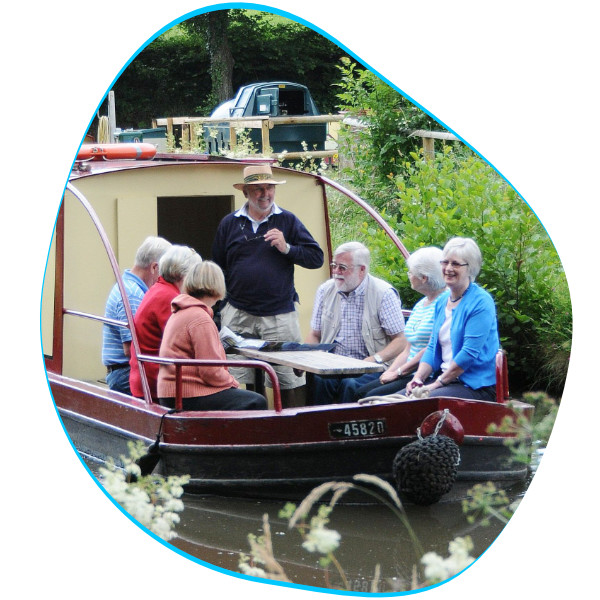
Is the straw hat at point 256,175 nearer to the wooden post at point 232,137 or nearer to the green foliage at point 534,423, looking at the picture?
the wooden post at point 232,137

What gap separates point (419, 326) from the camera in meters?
5.05

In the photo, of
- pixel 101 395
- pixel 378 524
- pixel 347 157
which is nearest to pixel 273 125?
pixel 347 157

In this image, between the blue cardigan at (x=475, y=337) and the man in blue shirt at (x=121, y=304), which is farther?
the man in blue shirt at (x=121, y=304)

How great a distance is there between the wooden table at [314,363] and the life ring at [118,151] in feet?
2.93

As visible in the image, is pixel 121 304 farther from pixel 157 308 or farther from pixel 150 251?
pixel 150 251

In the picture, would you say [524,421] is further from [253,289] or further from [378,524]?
[253,289]

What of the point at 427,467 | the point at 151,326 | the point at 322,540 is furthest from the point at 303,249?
the point at 322,540

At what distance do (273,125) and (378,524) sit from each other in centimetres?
159

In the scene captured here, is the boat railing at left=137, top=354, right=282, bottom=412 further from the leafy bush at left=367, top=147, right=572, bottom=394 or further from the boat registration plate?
the leafy bush at left=367, top=147, right=572, bottom=394

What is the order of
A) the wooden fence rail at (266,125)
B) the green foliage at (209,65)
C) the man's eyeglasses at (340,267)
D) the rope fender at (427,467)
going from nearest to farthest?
1. the rope fender at (427,467)
2. the green foliage at (209,65)
3. the wooden fence rail at (266,125)
4. the man's eyeglasses at (340,267)

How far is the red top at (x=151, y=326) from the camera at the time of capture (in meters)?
5.12

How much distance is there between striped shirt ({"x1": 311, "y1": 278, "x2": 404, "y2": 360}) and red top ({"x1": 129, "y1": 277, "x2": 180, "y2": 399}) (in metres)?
0.63

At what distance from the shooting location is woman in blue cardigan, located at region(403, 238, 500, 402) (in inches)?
190

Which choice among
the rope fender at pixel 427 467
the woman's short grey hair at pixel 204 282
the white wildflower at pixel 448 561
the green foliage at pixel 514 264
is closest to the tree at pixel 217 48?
the woman's short grey hair at pixel 204 282
